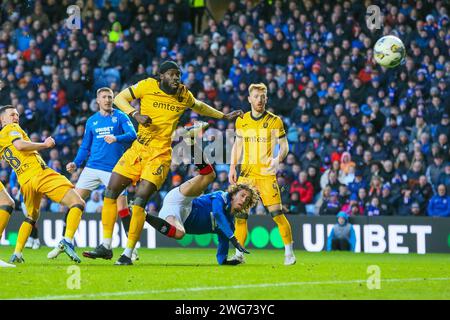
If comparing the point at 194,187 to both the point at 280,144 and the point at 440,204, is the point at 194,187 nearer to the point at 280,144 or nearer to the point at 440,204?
the point at 280,144

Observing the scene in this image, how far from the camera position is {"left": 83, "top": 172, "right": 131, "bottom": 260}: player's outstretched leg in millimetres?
12062

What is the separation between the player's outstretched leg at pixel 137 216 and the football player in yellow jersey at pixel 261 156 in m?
1.51

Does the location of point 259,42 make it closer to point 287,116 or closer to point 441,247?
point 287,116

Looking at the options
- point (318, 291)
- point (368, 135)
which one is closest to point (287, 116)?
point (368, 135)

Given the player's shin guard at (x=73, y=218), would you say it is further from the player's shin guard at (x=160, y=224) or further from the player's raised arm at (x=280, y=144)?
the player's raised arm at (x=280, y=144)

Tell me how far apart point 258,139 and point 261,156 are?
26 centimetres

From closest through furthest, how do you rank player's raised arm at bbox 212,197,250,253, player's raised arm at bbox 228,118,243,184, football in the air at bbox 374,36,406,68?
1. player's raised arm at bbox 212,197,250,253
2. player's raised arm at bbox 228,118,243,184
3. football in the air at bbox 374,36,406,68

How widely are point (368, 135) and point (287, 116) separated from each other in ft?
7.09

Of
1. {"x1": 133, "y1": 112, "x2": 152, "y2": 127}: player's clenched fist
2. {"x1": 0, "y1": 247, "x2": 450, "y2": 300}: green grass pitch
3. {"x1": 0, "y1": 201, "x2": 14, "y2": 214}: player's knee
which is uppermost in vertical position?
{"x1": 133, "y1": 112, "x2": 152, "y2": 127}: player's clenched fist

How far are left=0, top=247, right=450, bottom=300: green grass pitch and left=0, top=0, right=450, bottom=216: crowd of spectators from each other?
4.99 meters

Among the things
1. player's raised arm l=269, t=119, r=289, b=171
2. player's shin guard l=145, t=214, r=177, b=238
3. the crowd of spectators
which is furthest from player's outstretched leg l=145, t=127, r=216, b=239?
the crowd of spectators

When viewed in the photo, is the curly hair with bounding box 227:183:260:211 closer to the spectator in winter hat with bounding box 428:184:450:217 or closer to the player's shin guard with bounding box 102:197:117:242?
the player's shin guard with bounding box 102:197:117:242

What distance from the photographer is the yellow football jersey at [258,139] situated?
13008 millimetres

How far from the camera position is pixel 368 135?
19.5m
